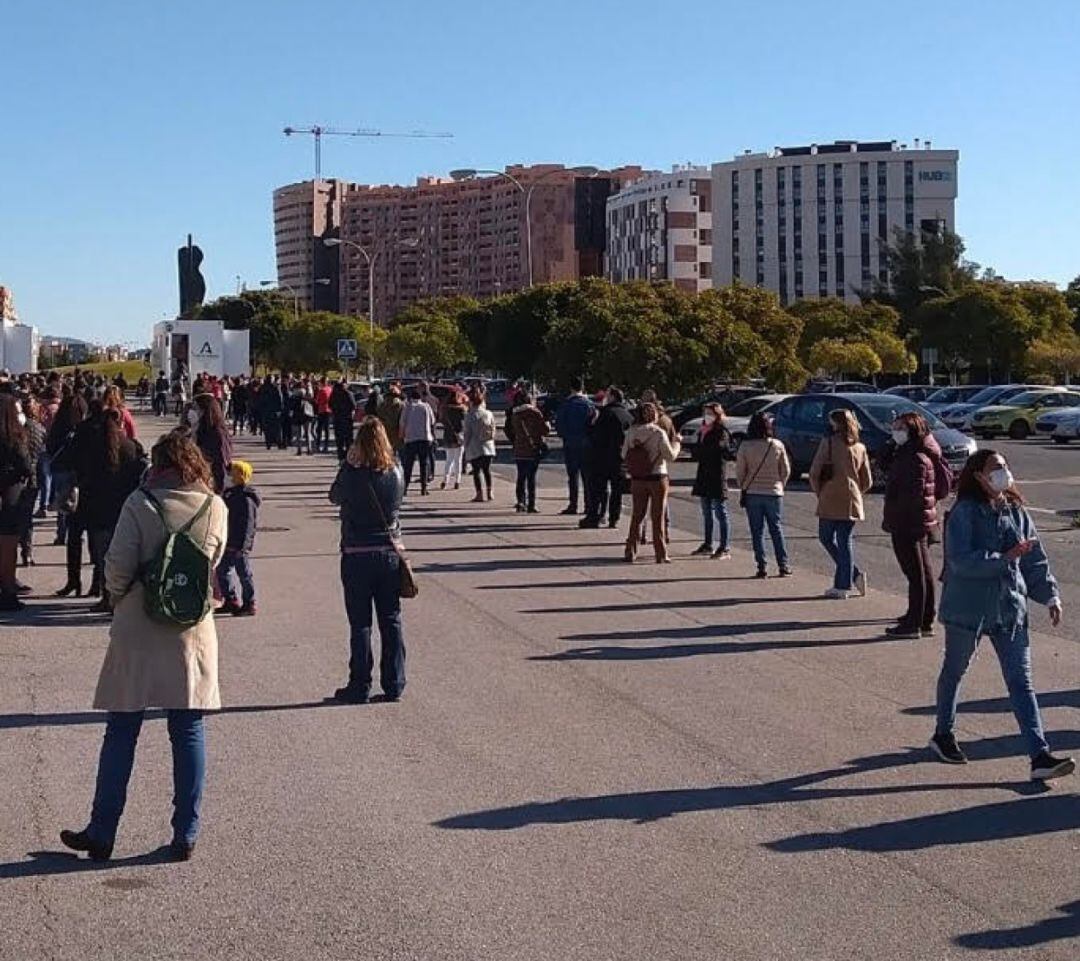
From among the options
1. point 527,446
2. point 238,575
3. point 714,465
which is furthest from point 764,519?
point 527,446

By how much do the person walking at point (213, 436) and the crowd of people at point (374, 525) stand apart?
19 millimetres

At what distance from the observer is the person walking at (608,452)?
2030 centimetres

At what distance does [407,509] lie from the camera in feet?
78.8

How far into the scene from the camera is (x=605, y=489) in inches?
826

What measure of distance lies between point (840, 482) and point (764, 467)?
1.74m

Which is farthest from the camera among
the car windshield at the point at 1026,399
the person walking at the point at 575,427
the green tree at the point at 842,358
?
the green tree at the point at 842,358

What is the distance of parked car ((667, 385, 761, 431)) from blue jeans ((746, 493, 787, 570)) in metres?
19.6

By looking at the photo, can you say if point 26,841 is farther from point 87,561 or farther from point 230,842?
point 87,561

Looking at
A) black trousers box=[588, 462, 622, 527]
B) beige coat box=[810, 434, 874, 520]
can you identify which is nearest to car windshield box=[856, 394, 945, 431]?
black trousers box=[588, 462, 622, 527]

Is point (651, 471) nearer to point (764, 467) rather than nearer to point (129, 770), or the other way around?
point (764, 467)

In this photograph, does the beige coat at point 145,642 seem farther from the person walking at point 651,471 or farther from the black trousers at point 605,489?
the black trousers at point 605,489

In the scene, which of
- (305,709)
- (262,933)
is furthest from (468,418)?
(262,933)

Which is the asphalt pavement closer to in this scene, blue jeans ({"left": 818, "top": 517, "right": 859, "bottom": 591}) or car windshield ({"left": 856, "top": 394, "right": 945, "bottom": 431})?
blue jeans ({"left": 818, "top": 517, "right": 859, "bottom": 591})

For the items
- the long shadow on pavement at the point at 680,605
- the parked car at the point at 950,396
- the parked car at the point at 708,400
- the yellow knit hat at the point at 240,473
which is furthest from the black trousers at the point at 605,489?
the parked car at the point at 950,396
